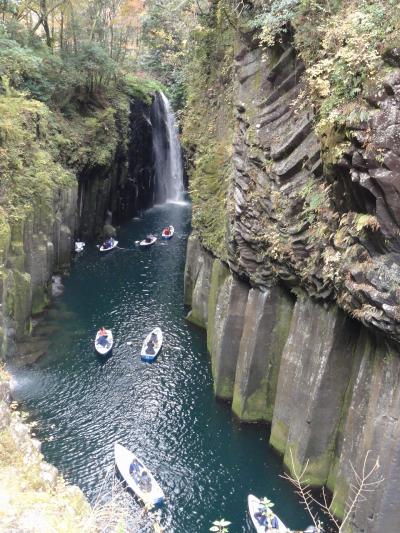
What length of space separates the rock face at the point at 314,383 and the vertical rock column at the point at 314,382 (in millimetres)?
29

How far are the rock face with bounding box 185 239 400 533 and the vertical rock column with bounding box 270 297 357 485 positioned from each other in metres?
0.03

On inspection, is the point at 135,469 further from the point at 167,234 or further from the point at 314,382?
the point at 167,234

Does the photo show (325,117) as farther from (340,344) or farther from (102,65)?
(102,65)

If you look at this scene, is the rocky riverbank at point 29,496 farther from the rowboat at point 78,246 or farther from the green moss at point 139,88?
the green moss at point 139,88

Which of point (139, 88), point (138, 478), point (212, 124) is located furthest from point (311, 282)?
point (139, 88)

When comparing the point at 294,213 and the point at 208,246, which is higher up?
the point at 294,213

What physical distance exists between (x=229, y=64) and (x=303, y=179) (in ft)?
32.6

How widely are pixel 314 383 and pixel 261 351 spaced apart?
3.29 meters

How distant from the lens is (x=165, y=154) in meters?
50.2

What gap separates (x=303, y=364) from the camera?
1539 centimetres

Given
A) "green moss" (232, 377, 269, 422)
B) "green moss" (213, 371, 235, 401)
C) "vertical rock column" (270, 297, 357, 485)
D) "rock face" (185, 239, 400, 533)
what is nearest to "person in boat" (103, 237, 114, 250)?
"rock face" (185, 239, 400, 533)

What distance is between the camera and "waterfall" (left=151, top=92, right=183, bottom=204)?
47938 mm

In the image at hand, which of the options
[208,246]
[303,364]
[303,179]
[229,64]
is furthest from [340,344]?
[229,64]

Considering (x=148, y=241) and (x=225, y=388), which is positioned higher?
(x=148, y=241)
